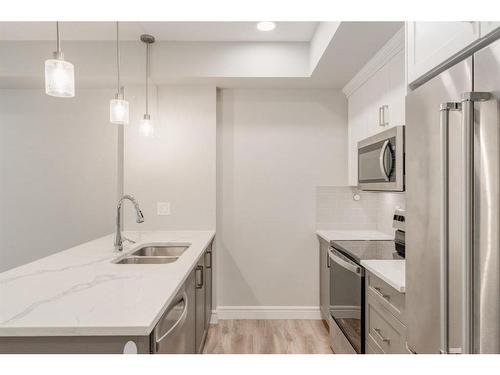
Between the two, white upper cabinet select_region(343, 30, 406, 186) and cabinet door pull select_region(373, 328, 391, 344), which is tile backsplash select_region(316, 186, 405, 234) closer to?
white upper cabinet select_region(343, 30, 406, 186)

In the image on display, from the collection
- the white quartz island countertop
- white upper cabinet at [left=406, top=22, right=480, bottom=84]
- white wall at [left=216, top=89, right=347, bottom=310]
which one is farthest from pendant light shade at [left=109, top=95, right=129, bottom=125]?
white upper cabinet at [left=406, top=22, right=480, bottom=84]

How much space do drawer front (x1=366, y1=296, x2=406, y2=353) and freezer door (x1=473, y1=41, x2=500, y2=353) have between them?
73 centimetres

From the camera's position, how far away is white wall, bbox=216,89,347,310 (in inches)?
133

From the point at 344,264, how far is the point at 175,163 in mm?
1834

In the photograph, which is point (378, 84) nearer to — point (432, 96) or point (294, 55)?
point (294, 55)

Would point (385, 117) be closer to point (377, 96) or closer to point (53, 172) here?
point (377, 96)

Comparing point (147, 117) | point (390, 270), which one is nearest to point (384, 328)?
point (390, 270)

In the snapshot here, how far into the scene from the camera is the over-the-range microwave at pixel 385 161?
1.97 meters

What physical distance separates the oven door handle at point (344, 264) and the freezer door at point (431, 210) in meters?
0.72

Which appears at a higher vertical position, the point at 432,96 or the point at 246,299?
the point at 432,96

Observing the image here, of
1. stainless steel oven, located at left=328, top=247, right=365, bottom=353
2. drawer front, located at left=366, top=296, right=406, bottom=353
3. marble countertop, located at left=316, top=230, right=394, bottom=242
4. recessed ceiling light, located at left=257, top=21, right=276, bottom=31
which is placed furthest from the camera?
marble countertop, located at left=316, top=230, right=394, bottom=242
